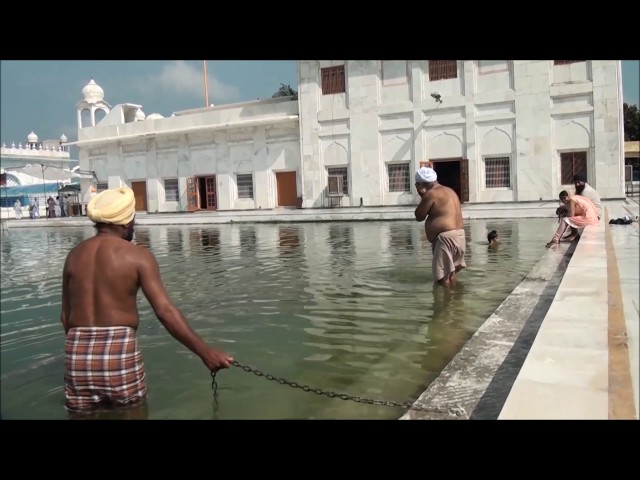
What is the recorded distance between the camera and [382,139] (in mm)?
24859

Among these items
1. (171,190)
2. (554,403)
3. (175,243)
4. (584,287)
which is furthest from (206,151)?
(554,403)

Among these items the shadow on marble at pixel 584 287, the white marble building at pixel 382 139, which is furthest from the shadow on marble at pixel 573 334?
the white marble building at pixel 382 139

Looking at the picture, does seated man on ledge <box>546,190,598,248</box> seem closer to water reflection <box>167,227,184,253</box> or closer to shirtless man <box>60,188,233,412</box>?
water reflection <box>167,227,184,253</box>

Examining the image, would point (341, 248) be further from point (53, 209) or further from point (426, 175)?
point (53, 209)

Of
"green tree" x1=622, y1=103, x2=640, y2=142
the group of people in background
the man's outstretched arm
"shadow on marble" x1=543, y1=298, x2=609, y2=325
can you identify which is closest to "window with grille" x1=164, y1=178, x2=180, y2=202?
the group of people in background

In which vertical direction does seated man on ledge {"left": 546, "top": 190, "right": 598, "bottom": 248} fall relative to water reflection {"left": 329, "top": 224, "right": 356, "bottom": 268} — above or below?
above

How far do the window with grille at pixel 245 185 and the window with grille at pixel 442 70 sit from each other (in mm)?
9904

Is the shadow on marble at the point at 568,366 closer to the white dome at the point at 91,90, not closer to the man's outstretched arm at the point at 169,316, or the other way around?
the man's outstretched arm at the point at 169,316

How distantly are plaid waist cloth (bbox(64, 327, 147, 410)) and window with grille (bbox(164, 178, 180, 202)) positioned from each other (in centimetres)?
2827

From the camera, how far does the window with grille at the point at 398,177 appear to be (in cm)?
2467

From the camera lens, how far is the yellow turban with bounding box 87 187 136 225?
3021mm

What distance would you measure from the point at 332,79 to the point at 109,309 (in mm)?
23721

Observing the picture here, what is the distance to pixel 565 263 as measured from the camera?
7.55 m
